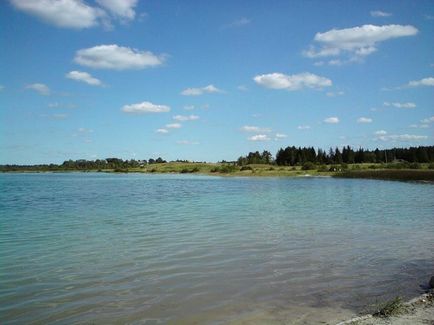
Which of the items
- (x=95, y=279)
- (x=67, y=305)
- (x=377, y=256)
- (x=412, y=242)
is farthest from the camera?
(x=412, y=242)

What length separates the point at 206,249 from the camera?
1667cm

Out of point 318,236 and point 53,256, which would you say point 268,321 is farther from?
point 318,236

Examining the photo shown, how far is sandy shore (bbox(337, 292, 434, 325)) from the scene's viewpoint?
7852 millimetres

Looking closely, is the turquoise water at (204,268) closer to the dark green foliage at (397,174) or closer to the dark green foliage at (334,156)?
the dark green foliage at (397,174)

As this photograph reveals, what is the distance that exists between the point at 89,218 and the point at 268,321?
2038 cm

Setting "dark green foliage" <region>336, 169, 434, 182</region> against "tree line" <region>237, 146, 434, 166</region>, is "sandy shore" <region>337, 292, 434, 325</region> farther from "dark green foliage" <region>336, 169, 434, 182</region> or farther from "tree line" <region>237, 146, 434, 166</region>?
"tree line" <region>237, 146, 434, 166</region>

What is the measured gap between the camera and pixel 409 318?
8.03 m

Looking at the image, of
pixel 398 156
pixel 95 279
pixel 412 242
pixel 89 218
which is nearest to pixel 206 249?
pixel 95 279

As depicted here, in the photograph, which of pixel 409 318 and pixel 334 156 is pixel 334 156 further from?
pixel 409 318

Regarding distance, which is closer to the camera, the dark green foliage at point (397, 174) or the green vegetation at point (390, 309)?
the green vegetation at point (390, 309)

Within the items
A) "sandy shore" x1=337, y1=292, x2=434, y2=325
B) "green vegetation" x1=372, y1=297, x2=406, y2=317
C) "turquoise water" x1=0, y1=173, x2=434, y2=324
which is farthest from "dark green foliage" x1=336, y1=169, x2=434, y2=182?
"green vegetation" x1=372, y1=297, x2=406, y2=317

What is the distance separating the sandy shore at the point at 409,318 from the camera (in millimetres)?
7852

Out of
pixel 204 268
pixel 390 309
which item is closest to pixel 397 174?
pixel 204 268

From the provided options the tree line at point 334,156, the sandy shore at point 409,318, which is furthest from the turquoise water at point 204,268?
the tree line at point 334,156
